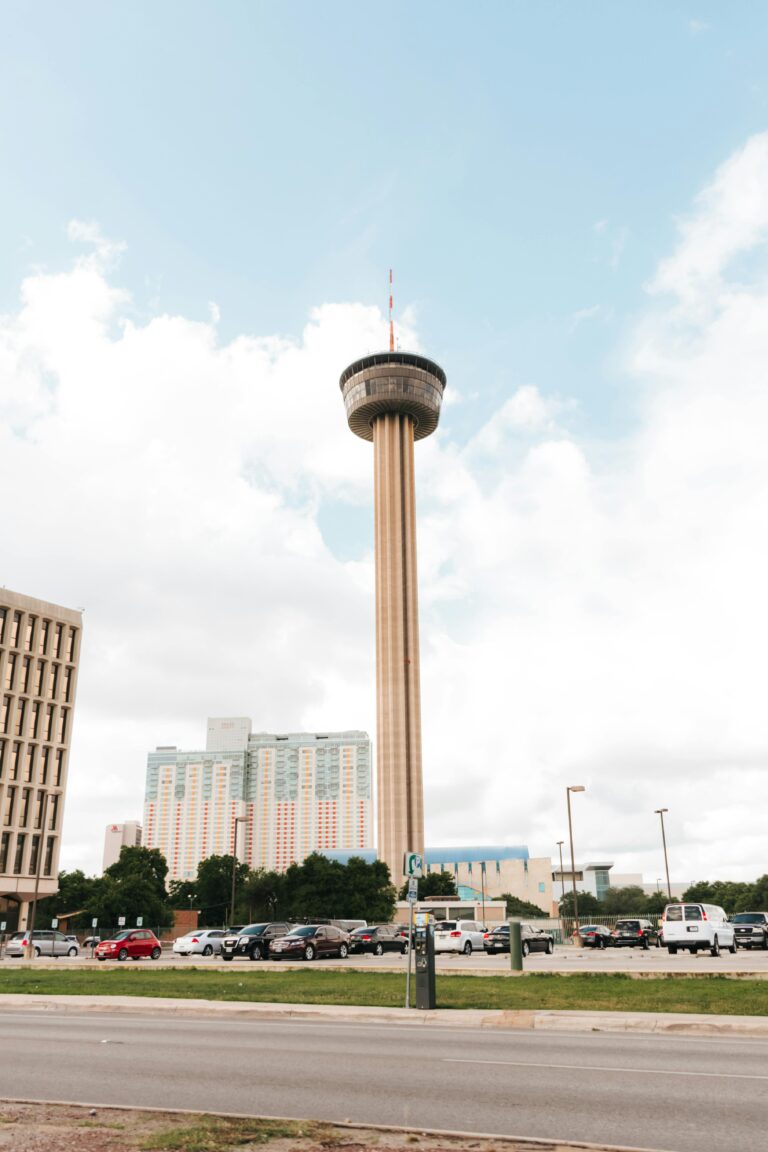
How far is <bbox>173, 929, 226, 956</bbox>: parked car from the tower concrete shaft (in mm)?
70908

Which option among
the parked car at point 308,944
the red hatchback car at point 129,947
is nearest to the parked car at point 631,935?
the parked car at point 308,944

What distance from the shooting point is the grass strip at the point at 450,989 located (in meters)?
18.1

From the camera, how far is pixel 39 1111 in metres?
8.68

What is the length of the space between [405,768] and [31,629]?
49.4 m

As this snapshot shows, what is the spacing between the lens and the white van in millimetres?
37094

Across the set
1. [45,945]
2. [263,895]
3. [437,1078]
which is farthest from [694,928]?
[263,895]

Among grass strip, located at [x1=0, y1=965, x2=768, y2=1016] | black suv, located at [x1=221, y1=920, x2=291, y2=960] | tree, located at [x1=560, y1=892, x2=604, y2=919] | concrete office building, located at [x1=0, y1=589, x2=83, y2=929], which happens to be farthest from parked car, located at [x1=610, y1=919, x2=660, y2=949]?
tree, located at [x1=560, y1=892, x2=604, y2=919]

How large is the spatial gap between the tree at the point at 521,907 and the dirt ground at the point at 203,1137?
152 meters

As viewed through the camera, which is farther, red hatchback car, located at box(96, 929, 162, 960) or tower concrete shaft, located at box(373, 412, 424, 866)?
tower concrete shaft, located at box(373, 412, 424, 866)

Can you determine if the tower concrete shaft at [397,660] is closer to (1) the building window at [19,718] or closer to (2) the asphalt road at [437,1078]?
(1) the building window at [19,718]

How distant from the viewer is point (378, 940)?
4644 centimetres

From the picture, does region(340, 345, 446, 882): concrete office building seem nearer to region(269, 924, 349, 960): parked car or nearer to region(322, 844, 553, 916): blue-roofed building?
region(322, 844, 553, 916): blue-roofed building

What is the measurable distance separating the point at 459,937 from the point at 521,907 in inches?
4900

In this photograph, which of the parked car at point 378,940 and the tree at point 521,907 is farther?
the tree at point 521,907
